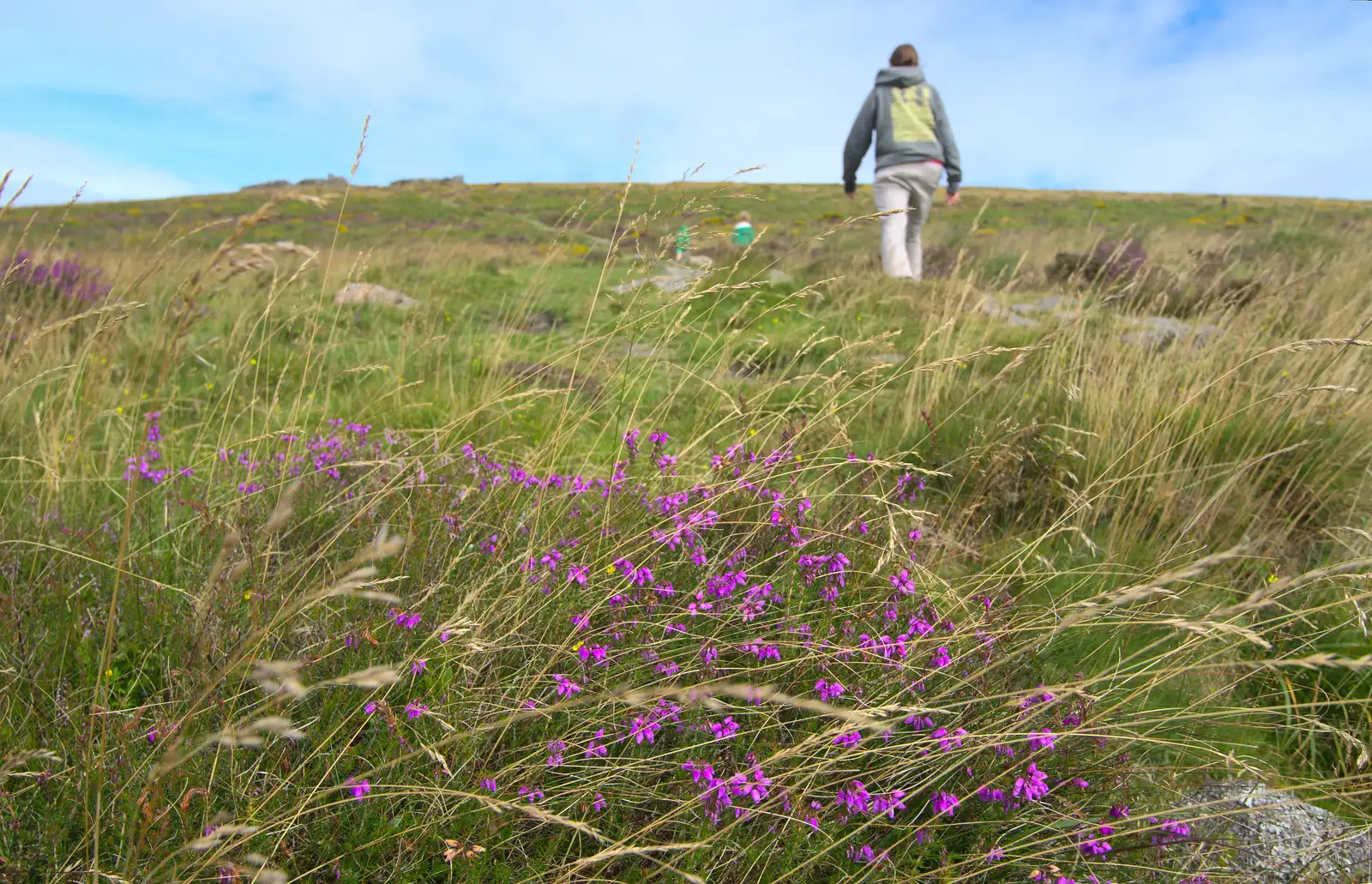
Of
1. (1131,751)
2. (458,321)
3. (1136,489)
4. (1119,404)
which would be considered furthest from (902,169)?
(1131,751)

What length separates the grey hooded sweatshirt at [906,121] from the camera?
759cm

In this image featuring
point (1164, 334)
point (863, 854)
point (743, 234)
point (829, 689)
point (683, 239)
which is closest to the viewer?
point (863, 854)

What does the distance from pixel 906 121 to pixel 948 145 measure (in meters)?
0.51

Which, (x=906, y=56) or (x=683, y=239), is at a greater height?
(x=906, y=56)

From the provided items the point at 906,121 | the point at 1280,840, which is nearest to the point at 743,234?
the point at 906,121

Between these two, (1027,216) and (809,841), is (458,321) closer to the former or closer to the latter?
(809,841)

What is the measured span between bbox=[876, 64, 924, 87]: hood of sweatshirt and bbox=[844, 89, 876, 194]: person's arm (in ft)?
0.50

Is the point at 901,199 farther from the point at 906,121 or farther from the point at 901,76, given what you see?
the point at 901,76

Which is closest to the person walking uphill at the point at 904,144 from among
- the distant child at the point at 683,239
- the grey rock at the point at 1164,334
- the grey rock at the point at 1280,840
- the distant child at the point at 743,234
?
the distant child at the point at 743,234

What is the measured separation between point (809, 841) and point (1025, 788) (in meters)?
0.42

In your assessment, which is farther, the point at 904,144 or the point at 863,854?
the point at 904,144

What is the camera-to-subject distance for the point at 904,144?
7590 millimetres

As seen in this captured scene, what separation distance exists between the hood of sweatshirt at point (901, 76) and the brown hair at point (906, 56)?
2.5 inches

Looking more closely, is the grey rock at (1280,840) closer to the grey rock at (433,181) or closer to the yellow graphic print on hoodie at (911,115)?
the yellow graphic print on hoodie at (911,115)
